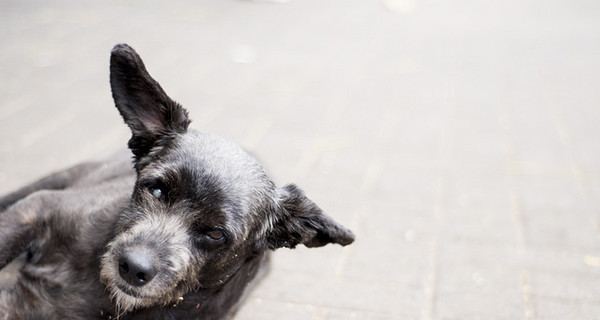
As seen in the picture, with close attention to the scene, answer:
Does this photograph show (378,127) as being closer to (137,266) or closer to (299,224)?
(299,224)

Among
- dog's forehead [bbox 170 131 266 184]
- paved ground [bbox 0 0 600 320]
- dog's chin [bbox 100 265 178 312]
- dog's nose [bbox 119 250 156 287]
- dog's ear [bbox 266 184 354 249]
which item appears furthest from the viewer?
paved ground [bbox 0 0 600 320]

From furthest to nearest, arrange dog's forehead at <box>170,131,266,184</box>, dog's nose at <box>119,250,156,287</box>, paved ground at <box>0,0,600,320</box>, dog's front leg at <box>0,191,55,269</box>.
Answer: paved ground at <box>0,0,600,320</box> → dog's front leg at <box>0,191,55,269</box> → dog's forehead at <box>170,131,266,184</box> → dog's nose at <box>119,250,156,287</box>

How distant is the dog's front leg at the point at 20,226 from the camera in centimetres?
421

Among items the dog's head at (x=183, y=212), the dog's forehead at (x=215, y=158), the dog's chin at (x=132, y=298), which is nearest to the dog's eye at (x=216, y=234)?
the dog's head at (x=183, y=212)

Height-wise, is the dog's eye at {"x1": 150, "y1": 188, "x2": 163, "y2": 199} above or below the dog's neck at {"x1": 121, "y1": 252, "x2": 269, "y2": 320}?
above

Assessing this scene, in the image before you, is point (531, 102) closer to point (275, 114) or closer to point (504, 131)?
point (504, 131)

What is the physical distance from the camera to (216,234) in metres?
3.60

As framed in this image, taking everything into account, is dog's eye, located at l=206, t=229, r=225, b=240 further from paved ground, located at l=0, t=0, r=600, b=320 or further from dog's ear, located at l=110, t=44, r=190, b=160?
paved ground, located at l=0, t=0, r=600, b=320

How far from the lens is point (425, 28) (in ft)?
41.8

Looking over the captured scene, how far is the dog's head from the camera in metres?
3.52

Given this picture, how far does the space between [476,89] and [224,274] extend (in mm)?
6701

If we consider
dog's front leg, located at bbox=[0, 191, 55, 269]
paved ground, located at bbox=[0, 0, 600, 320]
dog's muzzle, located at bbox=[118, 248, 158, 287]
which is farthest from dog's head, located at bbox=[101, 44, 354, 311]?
paved ground, located at bbox=[0, 0, 600, 320]

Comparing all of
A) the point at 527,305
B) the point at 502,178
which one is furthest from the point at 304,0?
the point at 527,305

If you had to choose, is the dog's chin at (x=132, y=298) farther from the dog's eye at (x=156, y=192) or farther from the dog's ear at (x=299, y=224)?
the dog's ear at (x=299, y=224)
